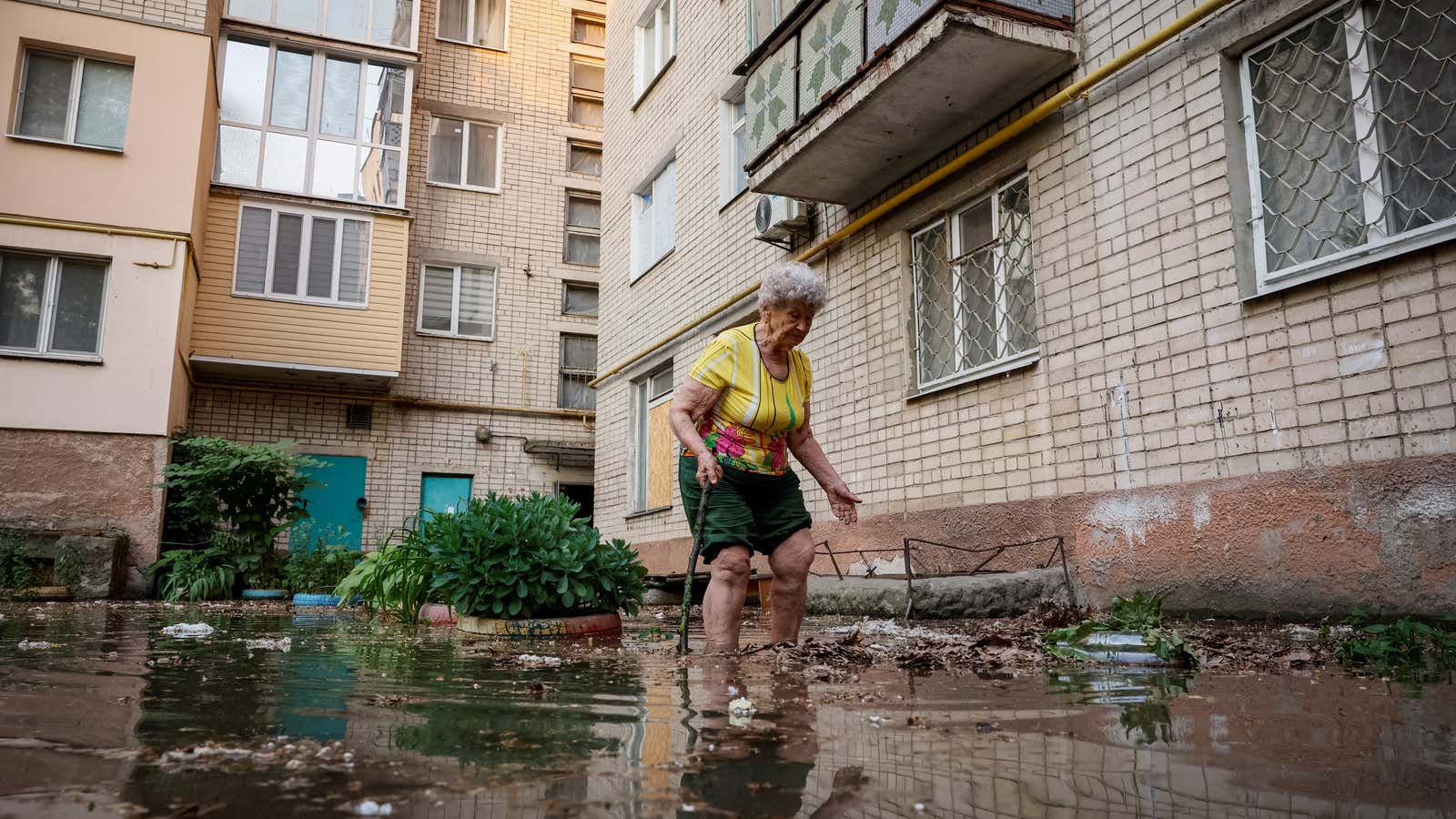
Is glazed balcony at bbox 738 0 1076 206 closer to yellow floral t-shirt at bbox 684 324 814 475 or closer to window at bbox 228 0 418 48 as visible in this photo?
yellow floral t-shirt at bbox 684 324 814 475

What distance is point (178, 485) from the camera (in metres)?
12.4

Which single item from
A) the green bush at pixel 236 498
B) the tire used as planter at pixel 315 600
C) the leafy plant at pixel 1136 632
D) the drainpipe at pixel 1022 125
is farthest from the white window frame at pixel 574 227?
the leafy plant at pixel 1136 632

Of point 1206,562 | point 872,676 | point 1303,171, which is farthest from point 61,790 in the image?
point 1303,171

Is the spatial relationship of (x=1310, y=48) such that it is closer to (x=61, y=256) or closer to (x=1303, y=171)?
(x=1303, y=171)

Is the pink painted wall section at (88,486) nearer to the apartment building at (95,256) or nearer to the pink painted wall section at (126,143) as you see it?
the apartment building at (95,256)

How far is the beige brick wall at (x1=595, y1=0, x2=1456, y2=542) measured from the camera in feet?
15.6

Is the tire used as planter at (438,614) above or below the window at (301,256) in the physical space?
below

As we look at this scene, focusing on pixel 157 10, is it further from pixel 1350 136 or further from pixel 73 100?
pixel 1350 136

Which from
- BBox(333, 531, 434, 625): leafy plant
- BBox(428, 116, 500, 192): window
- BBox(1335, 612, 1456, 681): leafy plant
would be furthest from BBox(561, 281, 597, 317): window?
BBox(1335, 612, 1456, 681): leafy plant

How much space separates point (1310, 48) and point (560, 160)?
642 inches

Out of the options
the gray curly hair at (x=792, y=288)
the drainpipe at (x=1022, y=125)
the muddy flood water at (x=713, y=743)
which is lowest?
the muddy flood water at (x=713, y=743)

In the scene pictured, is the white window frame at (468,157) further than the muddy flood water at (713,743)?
Yes

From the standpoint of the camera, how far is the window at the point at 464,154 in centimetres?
1911

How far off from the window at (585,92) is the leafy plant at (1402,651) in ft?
62.1
